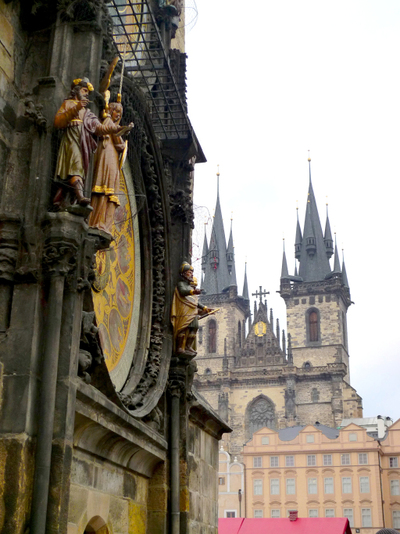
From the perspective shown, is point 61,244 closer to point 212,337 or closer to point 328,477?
point 328,477

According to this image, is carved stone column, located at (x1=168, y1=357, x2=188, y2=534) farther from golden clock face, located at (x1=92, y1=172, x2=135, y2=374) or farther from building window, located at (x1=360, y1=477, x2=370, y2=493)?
building window, located at (x1=360, y1=477, x2=370, y2=493)

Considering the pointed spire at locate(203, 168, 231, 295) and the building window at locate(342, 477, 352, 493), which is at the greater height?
→ the pointed spire at locate(203, 168, 231, 295)

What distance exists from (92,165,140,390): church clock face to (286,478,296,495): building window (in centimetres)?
4657

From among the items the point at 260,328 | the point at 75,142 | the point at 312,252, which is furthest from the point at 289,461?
the point at 75,142

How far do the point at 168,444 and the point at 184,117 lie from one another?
3668 mm

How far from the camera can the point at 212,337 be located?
268 ft

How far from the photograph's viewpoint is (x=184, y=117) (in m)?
8.39

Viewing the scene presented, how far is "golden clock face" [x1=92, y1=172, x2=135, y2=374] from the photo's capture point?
21.3 feet

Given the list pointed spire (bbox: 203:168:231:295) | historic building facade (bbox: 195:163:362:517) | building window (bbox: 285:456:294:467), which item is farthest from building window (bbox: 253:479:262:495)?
pointed spire (bbox: 203:168:231:295)

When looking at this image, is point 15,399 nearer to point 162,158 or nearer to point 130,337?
point 130,337

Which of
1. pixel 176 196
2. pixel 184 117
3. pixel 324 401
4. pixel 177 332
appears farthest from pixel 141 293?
pixel 324 401

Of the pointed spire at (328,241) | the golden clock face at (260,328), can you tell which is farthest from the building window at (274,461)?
the pointed spire at (328,241)

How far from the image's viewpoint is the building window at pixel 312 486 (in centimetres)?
5073

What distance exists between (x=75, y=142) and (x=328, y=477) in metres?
49.3
